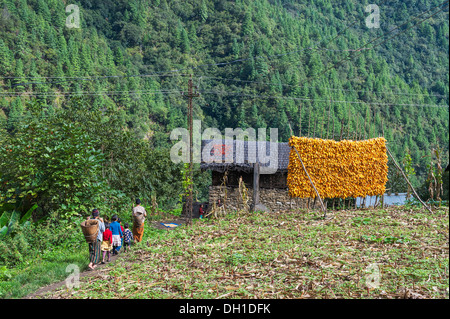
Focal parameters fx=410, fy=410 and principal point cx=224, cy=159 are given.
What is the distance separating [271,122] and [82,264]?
1734 inches

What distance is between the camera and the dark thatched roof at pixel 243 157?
17453mm

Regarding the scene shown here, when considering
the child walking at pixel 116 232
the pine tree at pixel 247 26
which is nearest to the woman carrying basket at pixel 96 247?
the child walking at pixel 116 232

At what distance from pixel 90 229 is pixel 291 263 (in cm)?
438

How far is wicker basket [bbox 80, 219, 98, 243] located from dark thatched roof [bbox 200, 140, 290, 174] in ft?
30.0

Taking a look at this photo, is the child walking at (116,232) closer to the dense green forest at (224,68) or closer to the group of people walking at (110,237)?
A: the group of people walking at (110,237)

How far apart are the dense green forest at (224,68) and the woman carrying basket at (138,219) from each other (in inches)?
518

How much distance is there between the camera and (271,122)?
51.8 metres

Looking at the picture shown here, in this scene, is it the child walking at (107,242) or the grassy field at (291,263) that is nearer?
the grassy field at (291,263)

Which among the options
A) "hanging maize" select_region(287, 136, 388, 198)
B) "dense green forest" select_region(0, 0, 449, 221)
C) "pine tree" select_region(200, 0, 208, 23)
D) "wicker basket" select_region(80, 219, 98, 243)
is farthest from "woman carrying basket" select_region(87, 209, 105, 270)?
"pine tree" select_region(200, 0, 208, 23)

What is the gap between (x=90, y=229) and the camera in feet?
29.1

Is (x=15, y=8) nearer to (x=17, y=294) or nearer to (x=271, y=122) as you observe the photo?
(x=271, y=122)

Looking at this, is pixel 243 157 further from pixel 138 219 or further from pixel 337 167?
pixel 138 219

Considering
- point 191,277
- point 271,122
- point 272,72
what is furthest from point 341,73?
point 191,277

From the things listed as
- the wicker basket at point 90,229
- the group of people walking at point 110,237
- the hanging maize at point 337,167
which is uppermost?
the hanging maize at point 337,167
